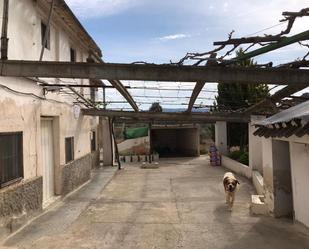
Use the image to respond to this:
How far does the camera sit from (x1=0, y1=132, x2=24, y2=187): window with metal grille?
8.15 meters

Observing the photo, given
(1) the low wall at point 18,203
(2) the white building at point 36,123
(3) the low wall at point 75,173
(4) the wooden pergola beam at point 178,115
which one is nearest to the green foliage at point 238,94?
(4) the wooden pergola beam at point 178,115

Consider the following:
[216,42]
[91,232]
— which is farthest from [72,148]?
[216,42]

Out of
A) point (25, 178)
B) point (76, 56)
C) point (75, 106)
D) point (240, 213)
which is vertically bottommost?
point (240, 213)

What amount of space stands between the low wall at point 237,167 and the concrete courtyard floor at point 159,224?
239 cm

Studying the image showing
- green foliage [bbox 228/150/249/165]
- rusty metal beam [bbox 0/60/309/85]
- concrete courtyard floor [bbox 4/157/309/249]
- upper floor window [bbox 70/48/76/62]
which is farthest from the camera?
green foliage [bbox 228/150/249/165]

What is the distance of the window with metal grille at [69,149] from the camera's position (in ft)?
45.4

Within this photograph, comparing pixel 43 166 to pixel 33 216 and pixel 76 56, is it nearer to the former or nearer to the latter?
pixel 33 216

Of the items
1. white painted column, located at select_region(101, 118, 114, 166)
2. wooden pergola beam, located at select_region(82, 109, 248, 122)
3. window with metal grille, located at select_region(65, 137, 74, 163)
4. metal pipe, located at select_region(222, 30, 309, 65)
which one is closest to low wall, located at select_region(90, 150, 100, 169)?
white painted column, located at select_region(101, 118, 114, 166)

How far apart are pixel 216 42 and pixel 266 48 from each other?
767mm

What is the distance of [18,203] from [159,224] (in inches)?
127

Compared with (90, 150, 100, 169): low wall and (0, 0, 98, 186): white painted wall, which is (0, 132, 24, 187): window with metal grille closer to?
(0, 0, 98, 186): white painted wall

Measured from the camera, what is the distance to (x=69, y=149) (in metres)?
14.3

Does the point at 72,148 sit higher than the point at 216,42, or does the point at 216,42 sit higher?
the point at 216,42

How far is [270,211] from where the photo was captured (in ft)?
33.1
